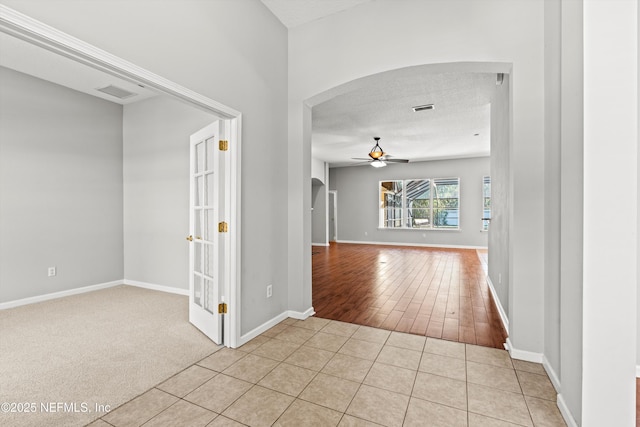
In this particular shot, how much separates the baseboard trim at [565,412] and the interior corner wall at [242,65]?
2.30m

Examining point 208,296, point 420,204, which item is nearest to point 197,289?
point 208,296

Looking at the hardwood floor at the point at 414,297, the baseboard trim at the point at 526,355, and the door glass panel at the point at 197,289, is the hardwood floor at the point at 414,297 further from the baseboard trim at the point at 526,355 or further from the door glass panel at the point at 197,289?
the door glass panel at the point at 197,289

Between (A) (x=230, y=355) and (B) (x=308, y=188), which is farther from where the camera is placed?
(B) (x=308, y=188)

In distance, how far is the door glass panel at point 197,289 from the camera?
115 inches

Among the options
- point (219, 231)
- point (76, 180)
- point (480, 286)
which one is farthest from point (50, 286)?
point (480, 286)

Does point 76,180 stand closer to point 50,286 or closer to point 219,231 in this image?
point 50,286

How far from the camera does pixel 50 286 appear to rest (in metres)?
3.87

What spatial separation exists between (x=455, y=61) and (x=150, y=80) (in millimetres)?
2380

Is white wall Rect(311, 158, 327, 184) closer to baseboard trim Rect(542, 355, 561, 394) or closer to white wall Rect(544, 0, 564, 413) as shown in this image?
white wall Rect(544, 0, 564, 413)

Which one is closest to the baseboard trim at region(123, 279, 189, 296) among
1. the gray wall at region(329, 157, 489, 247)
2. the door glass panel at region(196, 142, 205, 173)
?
the door glass panel at region(196, 142, 205, 173)

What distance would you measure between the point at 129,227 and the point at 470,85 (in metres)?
5.78

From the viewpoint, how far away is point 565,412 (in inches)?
61.9

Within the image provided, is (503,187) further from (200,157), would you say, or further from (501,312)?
(200,157)

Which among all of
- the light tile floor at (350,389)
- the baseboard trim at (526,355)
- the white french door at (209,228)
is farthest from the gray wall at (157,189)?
the baseboard trim at (526,355)
